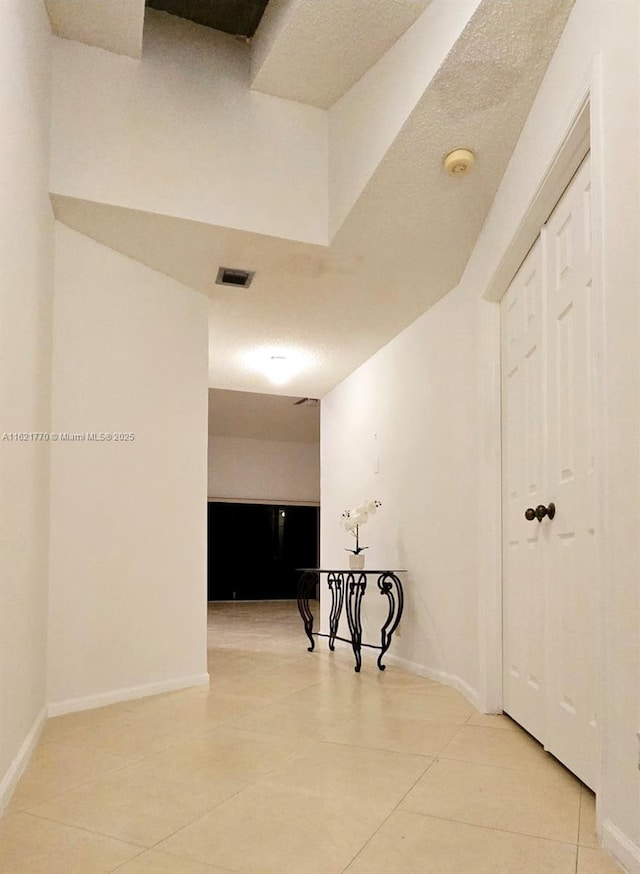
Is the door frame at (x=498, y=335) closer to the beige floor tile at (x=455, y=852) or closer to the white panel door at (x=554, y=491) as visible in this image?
the white panel door at (x=554, y=491)

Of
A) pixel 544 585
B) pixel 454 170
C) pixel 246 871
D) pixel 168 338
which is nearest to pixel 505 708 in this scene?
pixel 544 585

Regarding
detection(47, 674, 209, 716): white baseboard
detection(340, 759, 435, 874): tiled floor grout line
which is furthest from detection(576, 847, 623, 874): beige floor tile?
detection(47, 674, 209, 716): white baseboard

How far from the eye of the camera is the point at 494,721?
2.80 meters

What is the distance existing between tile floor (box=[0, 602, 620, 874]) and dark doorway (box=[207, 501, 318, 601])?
267 inches

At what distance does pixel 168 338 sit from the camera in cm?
371

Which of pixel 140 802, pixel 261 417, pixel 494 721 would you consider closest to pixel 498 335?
pixel 494 721

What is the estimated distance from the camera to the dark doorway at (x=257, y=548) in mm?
9977

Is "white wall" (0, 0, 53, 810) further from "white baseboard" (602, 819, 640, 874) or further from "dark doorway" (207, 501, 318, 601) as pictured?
"dark doorway" (207, 501, 318, 601)

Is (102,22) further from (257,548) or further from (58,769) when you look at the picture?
(257,548)

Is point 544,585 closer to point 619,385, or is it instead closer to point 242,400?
point 619,385

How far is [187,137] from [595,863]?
123 inches

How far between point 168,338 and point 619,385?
2627 millimetres

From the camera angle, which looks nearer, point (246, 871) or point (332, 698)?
point (246, 871)

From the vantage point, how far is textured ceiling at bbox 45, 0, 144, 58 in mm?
2770
